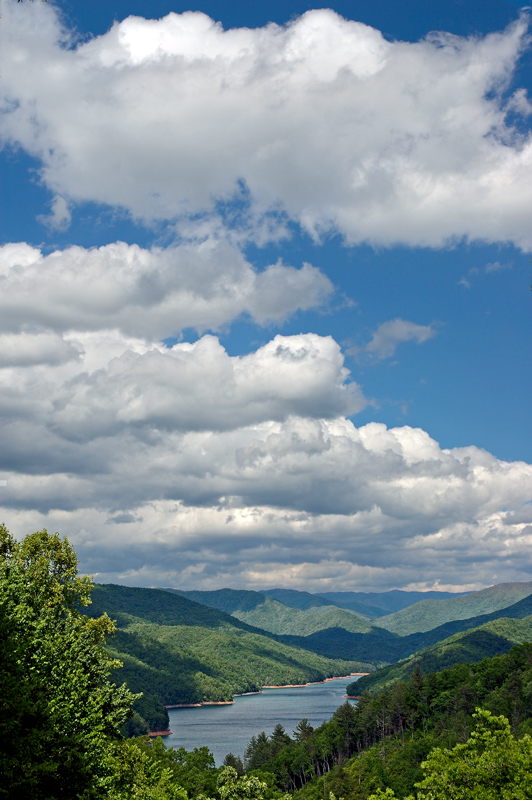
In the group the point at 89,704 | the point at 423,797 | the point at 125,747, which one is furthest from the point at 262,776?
the point at 89,704

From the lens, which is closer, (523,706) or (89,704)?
(89,704)

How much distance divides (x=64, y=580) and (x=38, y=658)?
37.6 feet

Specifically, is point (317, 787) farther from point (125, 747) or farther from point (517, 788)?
point (517, 788)

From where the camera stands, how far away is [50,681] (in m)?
29.0

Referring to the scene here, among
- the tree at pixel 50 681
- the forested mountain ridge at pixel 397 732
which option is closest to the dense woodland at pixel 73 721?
the tree at pixel 50 681

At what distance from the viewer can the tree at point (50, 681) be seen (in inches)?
926

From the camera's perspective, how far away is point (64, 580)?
39844 millimetres

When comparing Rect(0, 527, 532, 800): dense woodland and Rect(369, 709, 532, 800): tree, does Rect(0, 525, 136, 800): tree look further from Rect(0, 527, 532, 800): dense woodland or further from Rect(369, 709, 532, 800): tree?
Rect(369, 709, 532, 800): tree

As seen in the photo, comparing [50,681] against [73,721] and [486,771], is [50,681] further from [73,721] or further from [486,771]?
[486,771]

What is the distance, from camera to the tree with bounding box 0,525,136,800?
23516 millimetres

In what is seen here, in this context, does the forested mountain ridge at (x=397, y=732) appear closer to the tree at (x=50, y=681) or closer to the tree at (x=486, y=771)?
the tree at (x=486, y=771)

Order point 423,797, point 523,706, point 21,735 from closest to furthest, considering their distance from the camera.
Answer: point 21,735 < point 423,797 < point 523,706

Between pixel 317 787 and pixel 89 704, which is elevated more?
pixel 89 704

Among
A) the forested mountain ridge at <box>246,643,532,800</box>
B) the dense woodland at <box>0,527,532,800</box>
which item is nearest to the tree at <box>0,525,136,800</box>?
the dense woodland at <box>0,527,532,800</box>
